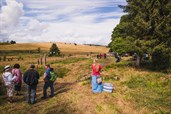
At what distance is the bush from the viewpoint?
27766 mm

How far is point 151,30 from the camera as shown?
2920 cm

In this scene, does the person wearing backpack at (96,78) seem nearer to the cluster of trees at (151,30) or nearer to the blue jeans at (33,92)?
the blue jeans at (33,92)

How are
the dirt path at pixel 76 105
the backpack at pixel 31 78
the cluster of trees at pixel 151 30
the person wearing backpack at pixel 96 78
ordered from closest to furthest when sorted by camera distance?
the dirt path at pixel 76 105, the backpack at pixel 31 78, the person wearing backpack at pixel 96 78, the cluster of trees at pixel 151 30

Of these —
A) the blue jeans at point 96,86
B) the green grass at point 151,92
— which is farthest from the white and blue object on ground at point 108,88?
the green grass at point 151,92

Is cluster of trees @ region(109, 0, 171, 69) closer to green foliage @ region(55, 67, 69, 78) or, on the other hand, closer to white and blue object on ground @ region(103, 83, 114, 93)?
green foliage @ region(55, 67, 69, 78)

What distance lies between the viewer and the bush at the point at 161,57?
2777 cm

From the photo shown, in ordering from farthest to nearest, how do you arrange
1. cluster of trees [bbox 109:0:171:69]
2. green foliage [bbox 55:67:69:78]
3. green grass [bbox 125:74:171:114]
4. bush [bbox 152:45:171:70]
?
green foliage [bbox 55:67:69:78] < cluster of trees [bbox 109:0:171:69] < bush [bbox 152:45:171:70] < green grass [bbox 125:74:171:114]

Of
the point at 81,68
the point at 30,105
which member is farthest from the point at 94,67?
the point at 81,68

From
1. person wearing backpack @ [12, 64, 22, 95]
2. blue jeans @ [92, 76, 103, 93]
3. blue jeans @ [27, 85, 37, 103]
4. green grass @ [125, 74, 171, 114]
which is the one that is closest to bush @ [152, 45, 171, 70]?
green grass @ [125, 74, 171, 114]

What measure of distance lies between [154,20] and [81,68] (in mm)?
10472

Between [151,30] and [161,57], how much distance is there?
3019 mm

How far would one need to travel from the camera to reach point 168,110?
53.3ft

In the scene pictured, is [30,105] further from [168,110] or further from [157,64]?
[157,64]

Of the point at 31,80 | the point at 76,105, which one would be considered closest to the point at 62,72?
the point at 31,80
